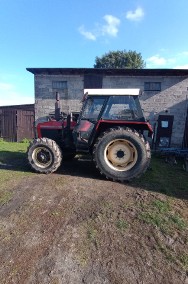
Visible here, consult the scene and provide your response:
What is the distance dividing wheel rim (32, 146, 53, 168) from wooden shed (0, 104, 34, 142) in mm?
10217

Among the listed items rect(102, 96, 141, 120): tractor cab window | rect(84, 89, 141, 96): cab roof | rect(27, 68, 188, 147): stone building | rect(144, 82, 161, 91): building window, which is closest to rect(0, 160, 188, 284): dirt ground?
rect(102, 96, 141, 120): tractor cab window

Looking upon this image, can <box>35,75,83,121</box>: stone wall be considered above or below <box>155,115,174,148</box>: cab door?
above

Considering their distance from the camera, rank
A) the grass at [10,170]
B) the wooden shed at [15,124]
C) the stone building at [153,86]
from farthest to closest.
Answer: the wooden shed at [15,124] → the stone building at [153,86] → the grass at [10,170]

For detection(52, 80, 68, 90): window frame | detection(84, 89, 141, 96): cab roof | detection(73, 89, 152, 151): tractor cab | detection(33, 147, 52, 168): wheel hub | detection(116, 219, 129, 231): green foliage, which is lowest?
detection(116, 219, 129, 231): green foliage

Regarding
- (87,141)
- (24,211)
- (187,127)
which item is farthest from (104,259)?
(187,127)

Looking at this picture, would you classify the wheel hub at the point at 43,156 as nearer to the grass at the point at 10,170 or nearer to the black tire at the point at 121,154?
the grass at the point at 10,170

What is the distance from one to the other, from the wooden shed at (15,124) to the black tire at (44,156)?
10.2 m

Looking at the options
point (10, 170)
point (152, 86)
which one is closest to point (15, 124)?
point (152, 86)

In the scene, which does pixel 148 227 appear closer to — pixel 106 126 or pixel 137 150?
pixel 137 150

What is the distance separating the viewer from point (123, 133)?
5379mm

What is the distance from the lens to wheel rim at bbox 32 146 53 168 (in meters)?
5.97

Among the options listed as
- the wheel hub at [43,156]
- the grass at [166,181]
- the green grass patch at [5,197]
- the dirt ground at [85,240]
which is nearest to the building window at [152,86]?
the grass at [166,181]

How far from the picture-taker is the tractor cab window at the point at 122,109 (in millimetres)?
5668

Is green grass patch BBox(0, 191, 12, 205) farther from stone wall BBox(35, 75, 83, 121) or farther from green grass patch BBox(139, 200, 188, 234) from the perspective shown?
stone wall BBox(35, 75, 83, 121)
